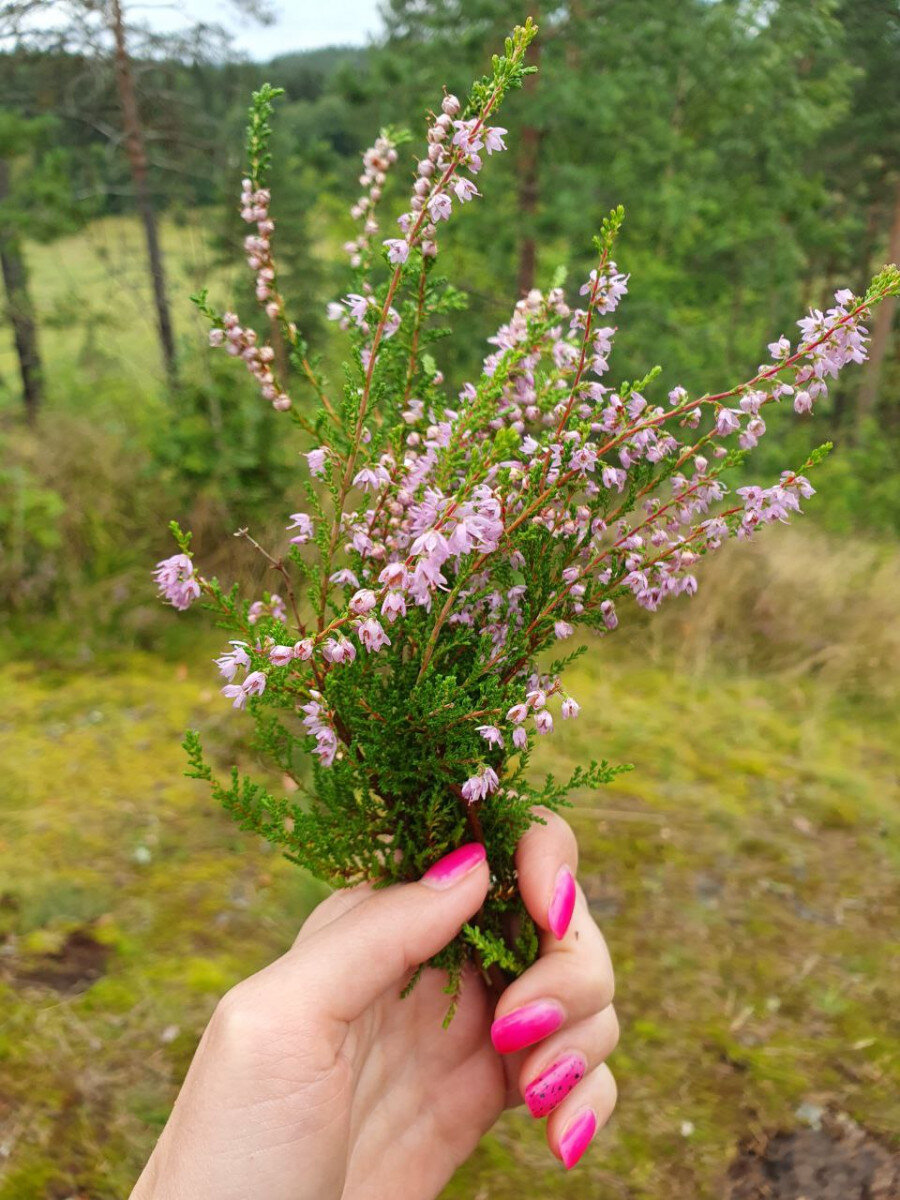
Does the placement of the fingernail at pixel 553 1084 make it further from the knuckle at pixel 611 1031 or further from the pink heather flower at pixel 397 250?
the pink heather flower at pixel 397 250

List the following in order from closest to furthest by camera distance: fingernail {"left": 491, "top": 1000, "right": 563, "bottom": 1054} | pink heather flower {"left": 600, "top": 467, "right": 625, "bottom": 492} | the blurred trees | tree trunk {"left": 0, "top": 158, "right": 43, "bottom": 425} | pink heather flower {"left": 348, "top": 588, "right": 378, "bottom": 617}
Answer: pink heather flower {"left": 348, "top": 588, "right": 378, "bottom": 617} < pink heather flower {"left": 600, "top": 467, "right": 625, "bottom": 492} < fingernail {"left": 491, "top": 1000, "right": 563, "bottom": 1054} < the blurred trees < tree trunk {"left": 0, "top": 158, "right": 43, "bottom": 425}

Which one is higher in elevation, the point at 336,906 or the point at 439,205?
the point at 439,205

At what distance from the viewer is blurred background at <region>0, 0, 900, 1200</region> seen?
311 centimetres

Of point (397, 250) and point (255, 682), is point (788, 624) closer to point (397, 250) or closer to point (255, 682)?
point (397, 250)

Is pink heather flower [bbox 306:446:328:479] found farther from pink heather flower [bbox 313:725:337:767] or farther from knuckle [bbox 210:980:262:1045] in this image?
knuckle [bbox 210:980:262:1045]

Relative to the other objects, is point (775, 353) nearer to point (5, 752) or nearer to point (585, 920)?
point (585, 920)

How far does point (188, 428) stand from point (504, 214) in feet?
19.2

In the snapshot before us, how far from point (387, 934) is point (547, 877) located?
1.55 feet

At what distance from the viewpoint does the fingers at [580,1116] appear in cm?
208

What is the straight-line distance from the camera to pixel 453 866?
1858 millimetres

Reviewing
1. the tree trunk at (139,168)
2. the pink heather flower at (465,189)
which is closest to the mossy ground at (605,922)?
the pink heather flower at (465,189)

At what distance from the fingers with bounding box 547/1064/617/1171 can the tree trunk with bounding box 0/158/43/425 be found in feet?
29.4

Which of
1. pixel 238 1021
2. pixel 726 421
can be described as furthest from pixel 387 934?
pixel 726 421

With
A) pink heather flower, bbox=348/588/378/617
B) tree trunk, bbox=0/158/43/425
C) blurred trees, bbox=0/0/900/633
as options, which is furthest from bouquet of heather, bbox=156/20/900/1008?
tree trunk, bbox=0/158/43/425
